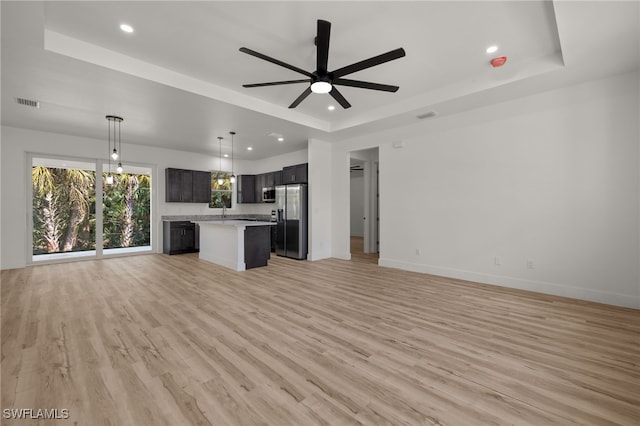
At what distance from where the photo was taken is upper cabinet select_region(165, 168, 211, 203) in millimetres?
7418

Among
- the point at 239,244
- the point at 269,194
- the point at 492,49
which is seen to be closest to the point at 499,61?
the point at 492,49

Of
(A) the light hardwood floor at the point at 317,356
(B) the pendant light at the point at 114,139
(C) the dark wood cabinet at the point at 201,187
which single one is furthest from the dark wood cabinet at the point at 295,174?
(B) the pendant light at the point at 114,139

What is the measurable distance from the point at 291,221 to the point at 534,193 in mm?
4881

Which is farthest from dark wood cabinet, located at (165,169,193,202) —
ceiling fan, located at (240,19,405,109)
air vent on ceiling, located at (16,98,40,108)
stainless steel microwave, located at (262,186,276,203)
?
ceiling fan, located at (240,19,405,109)

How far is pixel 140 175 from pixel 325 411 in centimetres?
775

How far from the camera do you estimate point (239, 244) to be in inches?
212

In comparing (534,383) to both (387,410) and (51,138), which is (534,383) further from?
(51,138)

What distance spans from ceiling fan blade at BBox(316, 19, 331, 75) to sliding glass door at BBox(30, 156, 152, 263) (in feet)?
17.3

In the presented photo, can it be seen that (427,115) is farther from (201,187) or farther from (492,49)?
(201,187)

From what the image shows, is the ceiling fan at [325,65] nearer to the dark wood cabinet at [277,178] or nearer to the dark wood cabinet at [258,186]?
the dark wood cabinet at [277,178]

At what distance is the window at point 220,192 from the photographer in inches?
336

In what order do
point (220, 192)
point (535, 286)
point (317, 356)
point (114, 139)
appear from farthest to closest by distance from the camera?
1. point (220, 192)
2. point (114, 139)
3. point (535, 286)
4. point (317, 356)

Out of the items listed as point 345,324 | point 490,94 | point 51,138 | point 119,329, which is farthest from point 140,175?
point 490,94

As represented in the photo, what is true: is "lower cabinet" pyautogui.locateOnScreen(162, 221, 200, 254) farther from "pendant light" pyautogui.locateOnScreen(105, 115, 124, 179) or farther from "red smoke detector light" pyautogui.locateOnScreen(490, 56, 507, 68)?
"red smoke detector light" pyautogui.locateOnScreen(490, 56, 507, 68)
